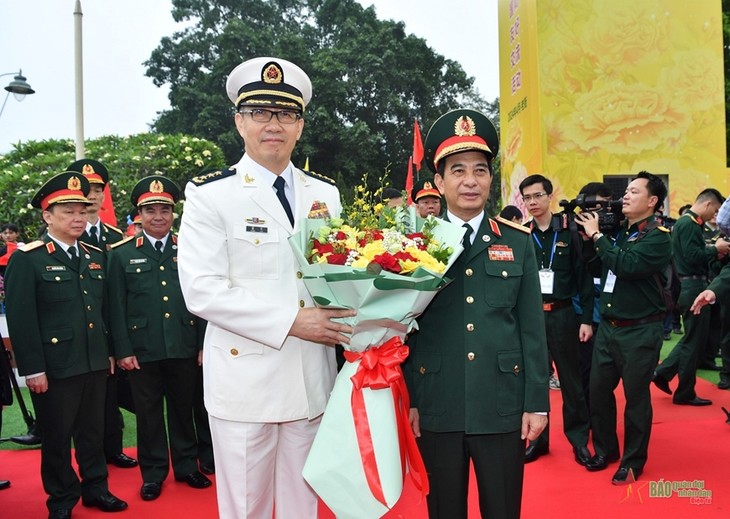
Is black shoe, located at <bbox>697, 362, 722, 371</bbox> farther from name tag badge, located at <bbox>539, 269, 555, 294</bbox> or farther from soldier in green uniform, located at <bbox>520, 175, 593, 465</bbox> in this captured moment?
name tag badge, located at <bbox>539, 269, 555, 294</bbox>

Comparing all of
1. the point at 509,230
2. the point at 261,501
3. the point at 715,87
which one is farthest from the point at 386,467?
the point at 715,87

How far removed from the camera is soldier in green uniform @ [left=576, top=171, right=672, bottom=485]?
11.5 feet

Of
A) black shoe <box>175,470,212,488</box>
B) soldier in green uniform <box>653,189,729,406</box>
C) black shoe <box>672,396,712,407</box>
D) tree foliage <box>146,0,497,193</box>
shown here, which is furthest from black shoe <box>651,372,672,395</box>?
tree foliage <box>146,0,497,193</box>

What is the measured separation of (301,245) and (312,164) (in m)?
21.4

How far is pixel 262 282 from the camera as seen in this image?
207 centimetres

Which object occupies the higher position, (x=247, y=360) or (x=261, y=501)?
(x=247, y=360)

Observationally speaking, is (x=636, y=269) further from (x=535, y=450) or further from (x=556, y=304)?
(x=535, y=450)

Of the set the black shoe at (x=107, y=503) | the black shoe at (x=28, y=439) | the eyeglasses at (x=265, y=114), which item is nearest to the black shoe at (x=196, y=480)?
the black shoe at (x=107, y=503)

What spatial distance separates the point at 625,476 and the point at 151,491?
2.79 m

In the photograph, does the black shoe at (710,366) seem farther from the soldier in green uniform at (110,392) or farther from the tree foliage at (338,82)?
the tree foliage at (338,82)

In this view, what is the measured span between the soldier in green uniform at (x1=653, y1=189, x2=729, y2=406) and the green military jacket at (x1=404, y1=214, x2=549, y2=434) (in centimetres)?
361

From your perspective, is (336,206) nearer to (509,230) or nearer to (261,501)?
(509,230)

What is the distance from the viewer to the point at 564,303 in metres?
4.16

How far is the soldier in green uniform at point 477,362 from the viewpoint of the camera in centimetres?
212
